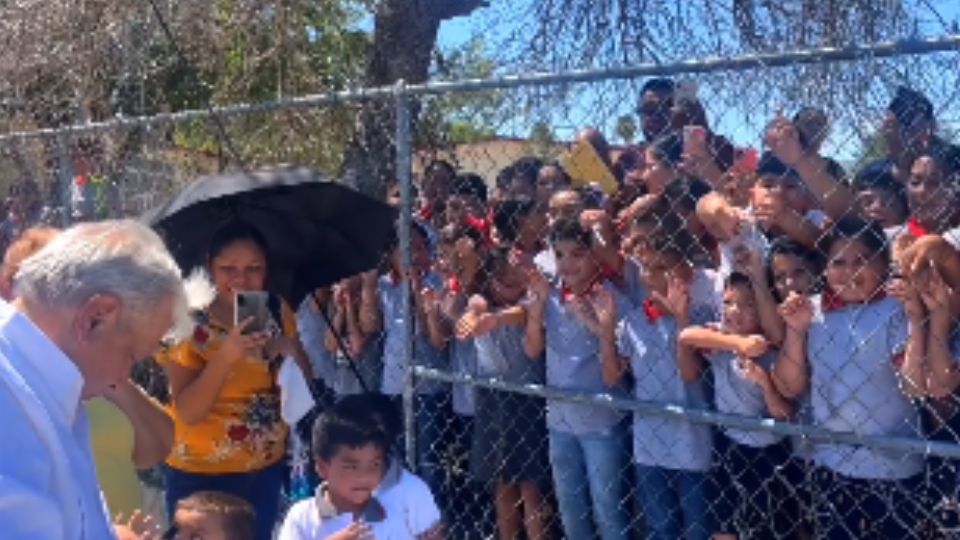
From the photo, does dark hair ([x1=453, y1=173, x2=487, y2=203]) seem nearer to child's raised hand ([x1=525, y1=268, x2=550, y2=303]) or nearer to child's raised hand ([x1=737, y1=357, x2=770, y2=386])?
child's raised hand ([x1=525, y1=268, x2=550, y2=303])

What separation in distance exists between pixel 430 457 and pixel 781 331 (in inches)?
63.9

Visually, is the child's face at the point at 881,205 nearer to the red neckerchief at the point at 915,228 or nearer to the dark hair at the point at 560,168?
the red neckerchief at the point at 915,228

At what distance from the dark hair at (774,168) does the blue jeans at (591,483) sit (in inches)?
38.1

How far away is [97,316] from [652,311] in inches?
95.6

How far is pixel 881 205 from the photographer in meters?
3.97

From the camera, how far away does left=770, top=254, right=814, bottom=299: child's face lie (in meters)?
3.79

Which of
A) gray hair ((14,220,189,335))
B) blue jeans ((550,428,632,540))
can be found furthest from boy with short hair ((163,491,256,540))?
gray hair ((14,220,189,335))

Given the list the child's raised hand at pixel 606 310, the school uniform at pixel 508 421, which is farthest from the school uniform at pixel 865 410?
the school uniform at pixel 508 421

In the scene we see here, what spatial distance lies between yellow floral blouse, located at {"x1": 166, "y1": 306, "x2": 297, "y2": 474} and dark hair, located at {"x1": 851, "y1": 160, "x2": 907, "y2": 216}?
5.94 ft

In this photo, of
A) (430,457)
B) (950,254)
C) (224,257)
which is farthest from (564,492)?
(950,254)

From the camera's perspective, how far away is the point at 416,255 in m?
4.96

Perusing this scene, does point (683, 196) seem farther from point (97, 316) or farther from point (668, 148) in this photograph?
point (97, 316)

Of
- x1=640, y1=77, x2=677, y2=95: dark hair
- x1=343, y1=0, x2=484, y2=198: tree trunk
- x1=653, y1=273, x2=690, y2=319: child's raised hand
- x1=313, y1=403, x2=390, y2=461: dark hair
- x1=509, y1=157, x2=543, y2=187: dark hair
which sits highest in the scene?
x1=343, y1=0, x2=484, y2=198: tree trunk

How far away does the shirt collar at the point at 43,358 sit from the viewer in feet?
6.36
